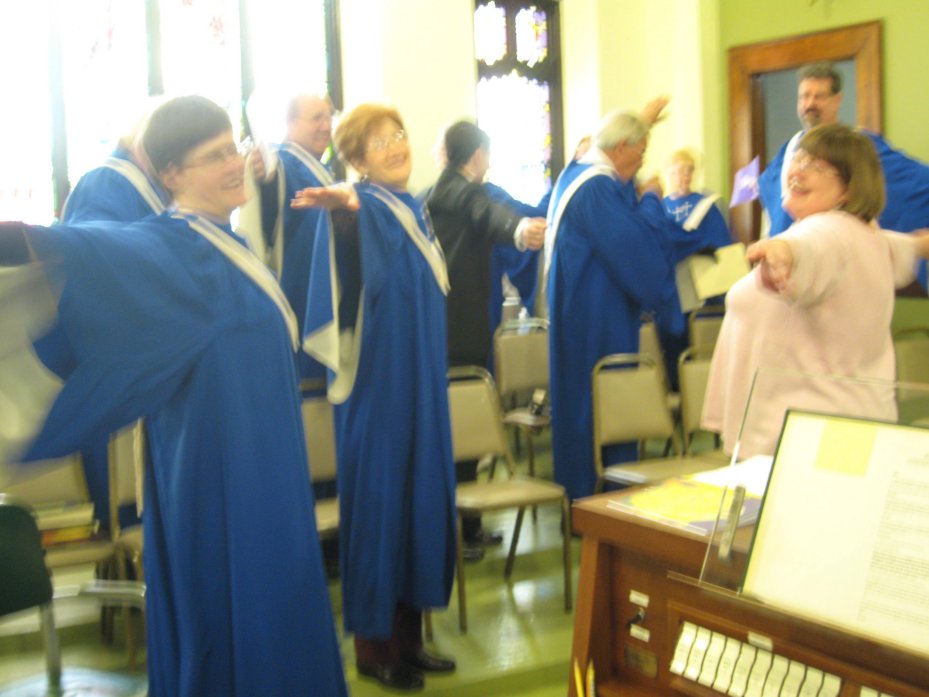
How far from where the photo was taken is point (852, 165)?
79.3 inches

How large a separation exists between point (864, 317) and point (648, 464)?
1756mm

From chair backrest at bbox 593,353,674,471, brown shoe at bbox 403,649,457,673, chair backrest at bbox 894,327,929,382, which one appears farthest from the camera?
chair backrest at bbox 894,327,929,382

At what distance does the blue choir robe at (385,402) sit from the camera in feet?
8.98

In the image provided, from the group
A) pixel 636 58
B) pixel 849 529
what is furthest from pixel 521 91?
pixel 849 529

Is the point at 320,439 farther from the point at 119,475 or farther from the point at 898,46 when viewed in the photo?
the point at 898,46

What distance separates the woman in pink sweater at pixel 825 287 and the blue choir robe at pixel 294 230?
1944 mm

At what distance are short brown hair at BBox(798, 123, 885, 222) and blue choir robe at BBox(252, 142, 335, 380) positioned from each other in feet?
6.77

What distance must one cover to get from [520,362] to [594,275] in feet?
2.46

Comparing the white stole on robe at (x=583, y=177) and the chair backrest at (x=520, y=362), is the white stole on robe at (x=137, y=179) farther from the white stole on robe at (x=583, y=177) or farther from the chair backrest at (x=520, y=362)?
the chair backrest at (x=520, y=362)

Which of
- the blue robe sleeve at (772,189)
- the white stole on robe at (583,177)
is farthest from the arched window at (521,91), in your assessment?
the white stole on robe at (583,177)

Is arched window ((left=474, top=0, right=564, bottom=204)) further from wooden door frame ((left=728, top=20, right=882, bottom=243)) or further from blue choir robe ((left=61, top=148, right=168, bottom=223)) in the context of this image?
blue choir robe ((left=61, top=148, right=168, bottom=223))

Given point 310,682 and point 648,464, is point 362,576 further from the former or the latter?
point 648,464

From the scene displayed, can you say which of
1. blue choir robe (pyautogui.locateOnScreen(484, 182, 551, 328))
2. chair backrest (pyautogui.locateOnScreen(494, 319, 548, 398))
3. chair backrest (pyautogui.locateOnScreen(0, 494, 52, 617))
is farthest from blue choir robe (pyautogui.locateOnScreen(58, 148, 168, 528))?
blue choir robe (pyautogui.locateOnScreen(484, 182, 551, 328))

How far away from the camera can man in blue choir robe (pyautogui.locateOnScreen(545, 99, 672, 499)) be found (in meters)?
4.05
